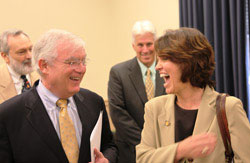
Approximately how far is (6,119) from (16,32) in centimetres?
175

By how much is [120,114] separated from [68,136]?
4.36ft

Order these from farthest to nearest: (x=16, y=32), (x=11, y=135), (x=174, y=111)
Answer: (x=16, y=32), (x=174, y=111), (x=11, y=135)

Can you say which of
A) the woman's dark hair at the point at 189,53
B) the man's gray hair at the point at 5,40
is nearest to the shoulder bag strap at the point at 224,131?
the woman's dark hair at the point at 189,53

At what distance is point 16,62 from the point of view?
333cm

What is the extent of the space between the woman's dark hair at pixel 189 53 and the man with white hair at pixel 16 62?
71.3 inches

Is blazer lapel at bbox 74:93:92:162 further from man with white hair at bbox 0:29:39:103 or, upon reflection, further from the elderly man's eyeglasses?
man with white hair at bbox 0:29:39:103

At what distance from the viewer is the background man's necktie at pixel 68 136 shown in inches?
79.0

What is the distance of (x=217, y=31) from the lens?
4137 mm

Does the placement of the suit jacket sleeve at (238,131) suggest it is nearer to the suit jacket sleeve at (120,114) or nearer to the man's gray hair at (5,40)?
the suit jacket sleeve at (120,114)

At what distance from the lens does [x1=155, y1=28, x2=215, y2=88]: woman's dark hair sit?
1949 mm

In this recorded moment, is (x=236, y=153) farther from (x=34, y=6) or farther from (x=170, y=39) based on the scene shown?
(x=34, y=6)

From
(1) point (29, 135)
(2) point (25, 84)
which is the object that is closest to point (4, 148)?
(1) point (29, 135)

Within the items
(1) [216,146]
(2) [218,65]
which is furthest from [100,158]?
(2) [218,65]

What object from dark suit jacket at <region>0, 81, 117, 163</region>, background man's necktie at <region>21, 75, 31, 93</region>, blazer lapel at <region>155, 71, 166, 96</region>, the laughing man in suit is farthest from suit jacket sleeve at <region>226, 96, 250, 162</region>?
background man's necktie at <region>21, 75, 31, 93</region>
